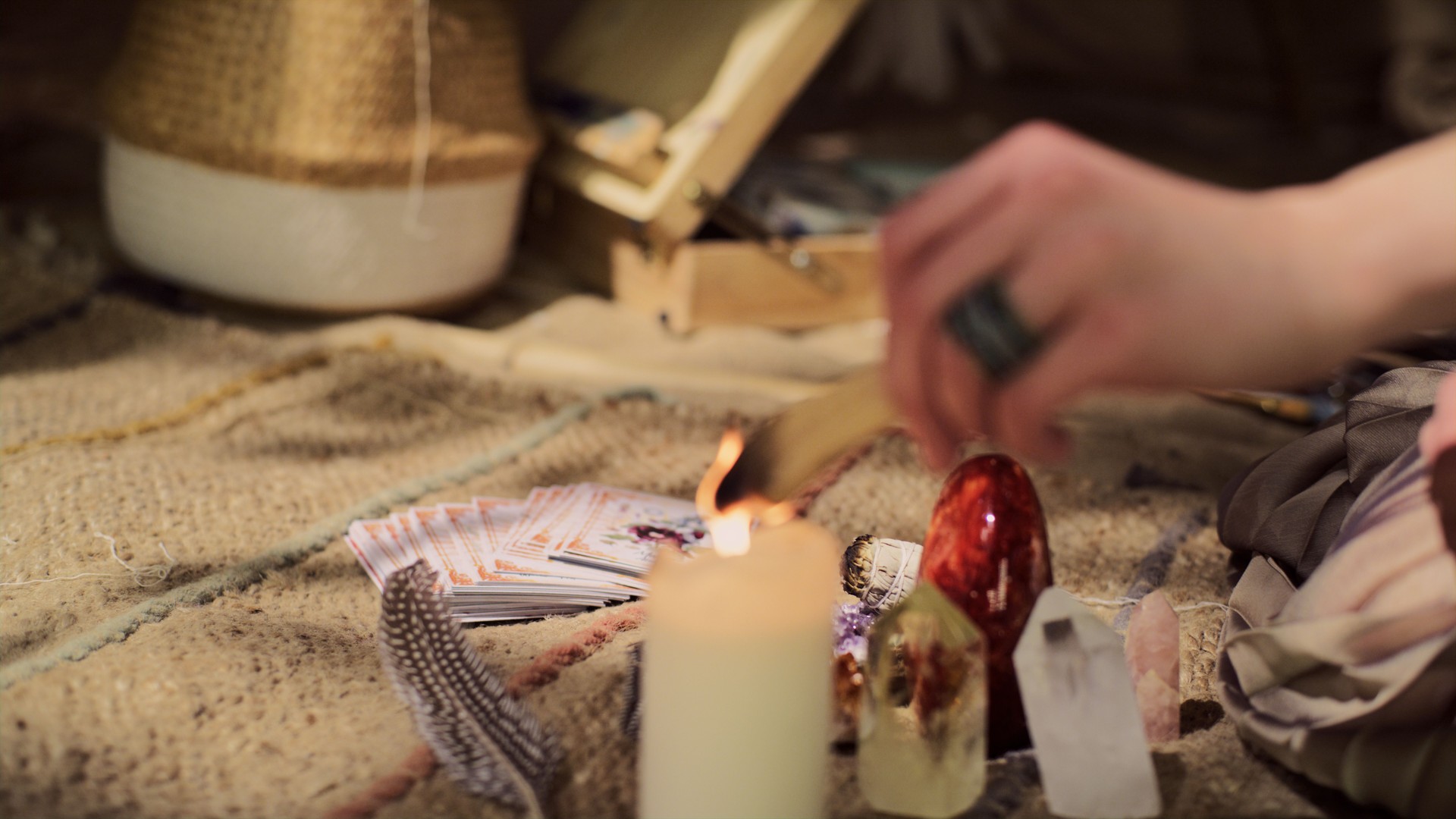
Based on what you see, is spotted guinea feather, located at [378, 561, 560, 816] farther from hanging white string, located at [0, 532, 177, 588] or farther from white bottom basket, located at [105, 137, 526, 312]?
white bottom basket, located at [105, 137, 526, 312]

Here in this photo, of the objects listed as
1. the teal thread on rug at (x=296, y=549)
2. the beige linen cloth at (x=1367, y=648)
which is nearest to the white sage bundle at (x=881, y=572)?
the beige linen cloth at (x=1367, y=648)

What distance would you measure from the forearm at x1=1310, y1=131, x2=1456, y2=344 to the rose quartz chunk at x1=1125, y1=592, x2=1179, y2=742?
0.32 metres

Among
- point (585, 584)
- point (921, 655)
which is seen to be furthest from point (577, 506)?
point (921, 655)

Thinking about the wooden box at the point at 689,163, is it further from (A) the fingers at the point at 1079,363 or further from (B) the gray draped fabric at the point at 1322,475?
(A) the fingers at the point at 1079,363

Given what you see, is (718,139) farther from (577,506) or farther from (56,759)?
(56,759)

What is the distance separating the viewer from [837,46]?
357 centimetres

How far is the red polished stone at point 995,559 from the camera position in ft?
2.78

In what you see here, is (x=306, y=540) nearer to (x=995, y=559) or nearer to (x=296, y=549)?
(x=296, y=549)

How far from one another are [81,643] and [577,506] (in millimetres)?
478

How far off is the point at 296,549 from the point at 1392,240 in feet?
3.23

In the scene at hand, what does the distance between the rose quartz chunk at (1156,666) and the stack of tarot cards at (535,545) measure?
1.35ft

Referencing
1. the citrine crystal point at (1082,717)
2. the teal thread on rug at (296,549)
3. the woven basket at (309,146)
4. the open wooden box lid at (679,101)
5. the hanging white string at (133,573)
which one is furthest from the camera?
the open wooden box lid at (679,101)

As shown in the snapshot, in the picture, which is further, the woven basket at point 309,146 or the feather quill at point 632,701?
the woven basket at point 309,146

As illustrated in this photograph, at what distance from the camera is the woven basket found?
1.83 m
